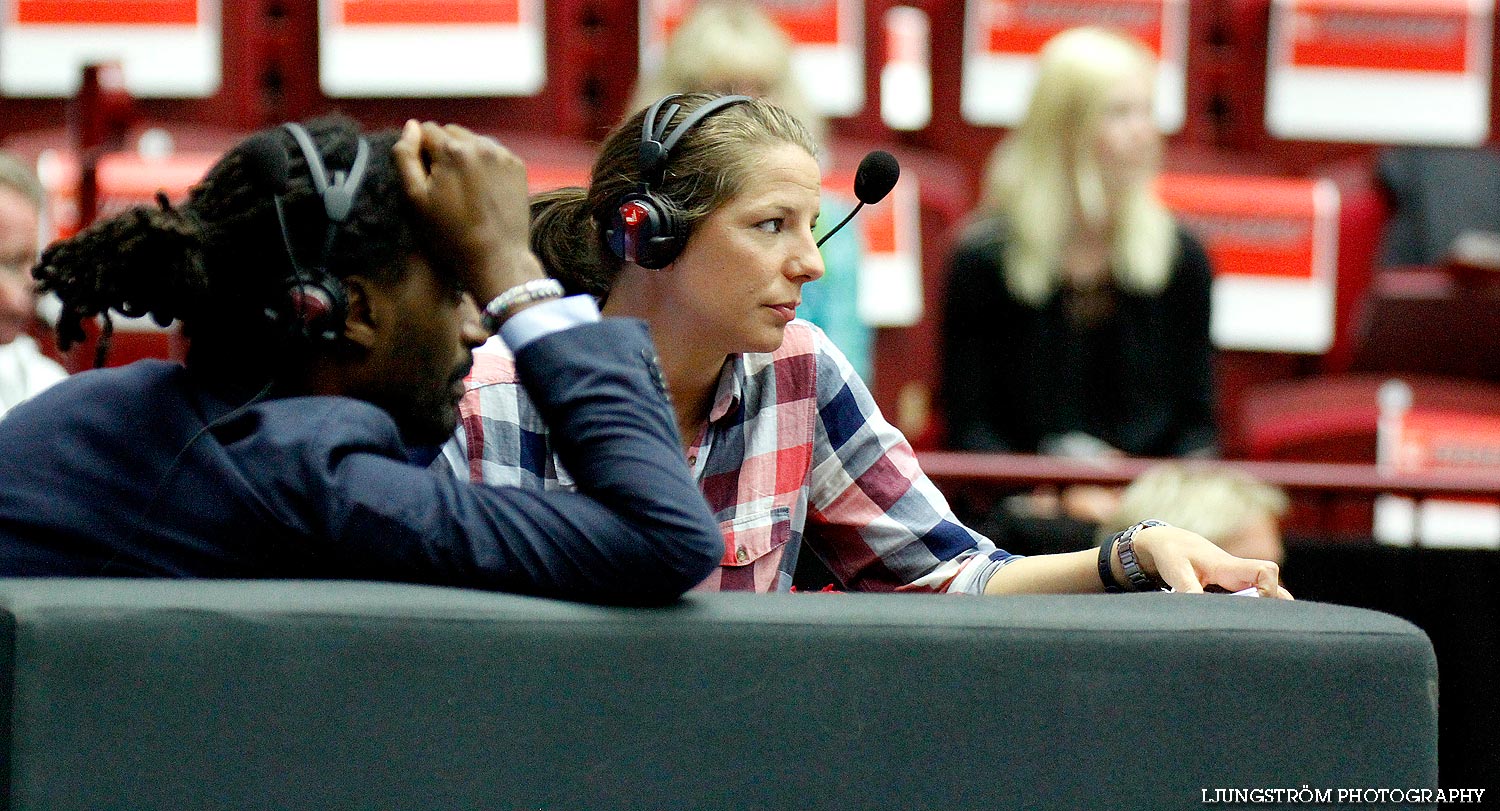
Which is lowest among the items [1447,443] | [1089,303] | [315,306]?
[1447,443]

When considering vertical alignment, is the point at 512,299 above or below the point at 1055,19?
below

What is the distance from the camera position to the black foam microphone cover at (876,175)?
1.38 meters

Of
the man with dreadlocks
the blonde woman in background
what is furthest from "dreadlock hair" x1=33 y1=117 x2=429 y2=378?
the blonde woman in background

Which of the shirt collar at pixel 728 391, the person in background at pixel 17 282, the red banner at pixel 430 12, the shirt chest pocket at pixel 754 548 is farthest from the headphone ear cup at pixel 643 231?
the red banner at pixel 430 12

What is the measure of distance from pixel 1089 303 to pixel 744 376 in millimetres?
1528

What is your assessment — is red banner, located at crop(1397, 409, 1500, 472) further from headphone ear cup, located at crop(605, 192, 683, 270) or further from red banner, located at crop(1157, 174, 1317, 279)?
headphone ear cup, located at crop(605, 192, 683, 270)

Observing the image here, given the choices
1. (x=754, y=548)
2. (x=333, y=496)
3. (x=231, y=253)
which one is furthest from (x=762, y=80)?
(x=333, y=496)

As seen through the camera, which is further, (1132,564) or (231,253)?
(1132,564)

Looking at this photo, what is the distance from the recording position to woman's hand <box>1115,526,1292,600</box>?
1185mm

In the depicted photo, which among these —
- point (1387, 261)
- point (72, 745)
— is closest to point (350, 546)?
point (72, 745)

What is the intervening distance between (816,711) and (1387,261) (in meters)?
2.71

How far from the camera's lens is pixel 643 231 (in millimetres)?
1329

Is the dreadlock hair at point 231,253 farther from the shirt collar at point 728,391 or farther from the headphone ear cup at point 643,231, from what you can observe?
the shirt collar at point 728,391

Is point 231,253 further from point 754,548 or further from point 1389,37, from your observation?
point 1389,37
